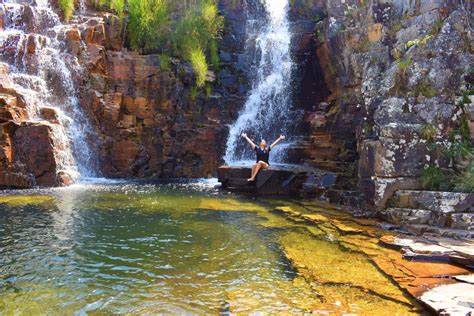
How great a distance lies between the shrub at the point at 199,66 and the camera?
17.6 meters

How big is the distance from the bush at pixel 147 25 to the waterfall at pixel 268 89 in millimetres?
4572

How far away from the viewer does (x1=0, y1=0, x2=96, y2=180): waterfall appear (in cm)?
1474

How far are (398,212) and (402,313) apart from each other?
13.3ft

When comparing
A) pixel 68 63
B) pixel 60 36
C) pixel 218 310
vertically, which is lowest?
pixel 218 310

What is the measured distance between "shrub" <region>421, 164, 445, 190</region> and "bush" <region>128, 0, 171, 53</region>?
13778 mm

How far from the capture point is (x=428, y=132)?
26.8 ft

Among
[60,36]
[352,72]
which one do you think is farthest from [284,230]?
[60,36]

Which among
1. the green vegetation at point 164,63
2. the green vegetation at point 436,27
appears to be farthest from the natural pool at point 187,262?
the green vegetation at point 164,63

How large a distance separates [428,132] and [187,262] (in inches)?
225

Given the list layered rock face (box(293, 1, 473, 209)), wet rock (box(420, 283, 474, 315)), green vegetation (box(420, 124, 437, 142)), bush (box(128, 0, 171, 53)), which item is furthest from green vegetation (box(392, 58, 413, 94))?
bush (box(128, 0, 171, 53))

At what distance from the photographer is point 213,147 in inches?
677

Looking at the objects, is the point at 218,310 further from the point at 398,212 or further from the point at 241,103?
the point at 241,103

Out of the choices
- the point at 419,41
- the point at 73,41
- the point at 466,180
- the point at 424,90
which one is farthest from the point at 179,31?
the point at 466,180

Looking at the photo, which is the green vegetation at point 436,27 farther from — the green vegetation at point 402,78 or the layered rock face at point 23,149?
the layered rock face at point 23,149
